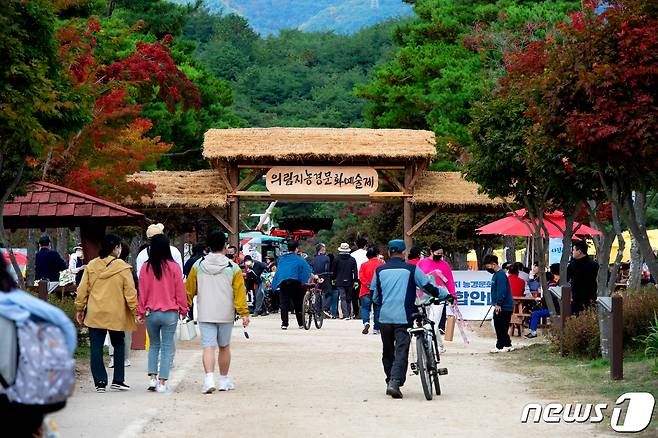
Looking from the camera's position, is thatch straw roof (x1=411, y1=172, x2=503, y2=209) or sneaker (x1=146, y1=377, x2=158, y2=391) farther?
thatch straw roof (x1=411, y1=172, x2=503, y2=209)

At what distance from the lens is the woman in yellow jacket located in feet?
44.8

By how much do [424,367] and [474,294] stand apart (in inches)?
639

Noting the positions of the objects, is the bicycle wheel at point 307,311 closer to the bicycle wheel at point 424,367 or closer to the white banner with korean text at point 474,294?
the white banner with korean text at point 474,294

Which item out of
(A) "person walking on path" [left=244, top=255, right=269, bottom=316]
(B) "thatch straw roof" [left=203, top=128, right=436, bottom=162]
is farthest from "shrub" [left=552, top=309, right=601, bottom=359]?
(A) "person walking on path" [left=244, top=255, right=269, bottom=316]

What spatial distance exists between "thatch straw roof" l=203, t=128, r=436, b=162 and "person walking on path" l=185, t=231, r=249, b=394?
1944 cm

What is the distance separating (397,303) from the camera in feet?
44.7

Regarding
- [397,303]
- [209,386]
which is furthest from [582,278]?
[209,386]

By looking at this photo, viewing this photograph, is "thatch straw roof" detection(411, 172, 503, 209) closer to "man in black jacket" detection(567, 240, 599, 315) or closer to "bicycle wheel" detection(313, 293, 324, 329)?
"bicycle wheel" detection(313, 293, 324, 329)

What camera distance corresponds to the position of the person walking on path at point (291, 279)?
26.4m

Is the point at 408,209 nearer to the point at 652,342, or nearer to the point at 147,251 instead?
the point at 147,251

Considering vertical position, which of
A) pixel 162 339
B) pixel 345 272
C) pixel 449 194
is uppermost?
pixel 449 194

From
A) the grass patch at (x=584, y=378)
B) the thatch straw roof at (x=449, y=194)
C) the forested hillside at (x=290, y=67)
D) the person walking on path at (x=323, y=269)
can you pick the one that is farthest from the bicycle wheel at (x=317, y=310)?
the forested hillside at (x=290, y=67)

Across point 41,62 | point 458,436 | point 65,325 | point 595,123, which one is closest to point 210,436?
point 458,436

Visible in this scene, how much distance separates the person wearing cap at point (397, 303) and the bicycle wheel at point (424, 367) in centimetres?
16
